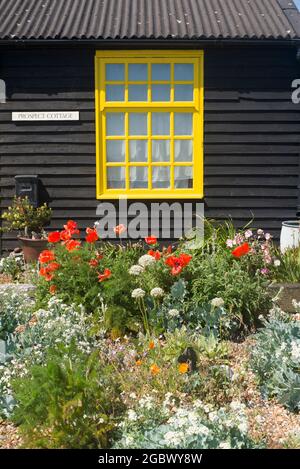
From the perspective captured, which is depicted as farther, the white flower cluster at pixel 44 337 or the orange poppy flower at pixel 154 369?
the white flower cluster at pixel 44 337

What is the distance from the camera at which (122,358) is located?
4410 millimetres

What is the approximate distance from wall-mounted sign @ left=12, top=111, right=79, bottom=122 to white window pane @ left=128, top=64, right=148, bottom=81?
874mm

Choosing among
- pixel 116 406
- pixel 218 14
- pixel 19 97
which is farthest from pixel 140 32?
pixel 116 406

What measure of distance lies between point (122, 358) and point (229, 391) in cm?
85

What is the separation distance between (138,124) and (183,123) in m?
0.61

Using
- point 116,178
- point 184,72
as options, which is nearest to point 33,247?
point 116,178

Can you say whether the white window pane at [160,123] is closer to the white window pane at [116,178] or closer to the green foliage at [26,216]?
the white window pane at [116,178]

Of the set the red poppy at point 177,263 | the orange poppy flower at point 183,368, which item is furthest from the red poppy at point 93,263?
the orange poppy flower at point 183,368

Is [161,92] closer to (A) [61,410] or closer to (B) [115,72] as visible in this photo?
(B) [115,72]

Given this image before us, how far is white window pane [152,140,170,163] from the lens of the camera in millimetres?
8094

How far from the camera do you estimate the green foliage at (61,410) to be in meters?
3.16

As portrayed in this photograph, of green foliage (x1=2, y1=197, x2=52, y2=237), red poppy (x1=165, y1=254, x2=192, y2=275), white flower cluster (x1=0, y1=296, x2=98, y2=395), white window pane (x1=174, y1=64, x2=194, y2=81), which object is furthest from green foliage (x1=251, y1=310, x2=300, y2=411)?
white window pane (x1=174, y1=64, x2=194, y2=81)

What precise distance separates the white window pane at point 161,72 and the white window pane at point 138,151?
2.82ft

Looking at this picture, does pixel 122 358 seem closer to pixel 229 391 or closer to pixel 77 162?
pixel 229 391
